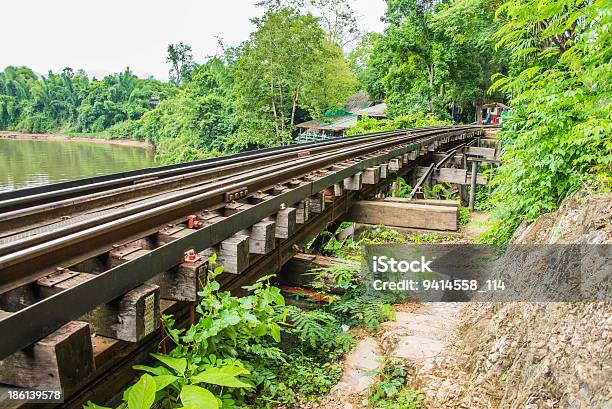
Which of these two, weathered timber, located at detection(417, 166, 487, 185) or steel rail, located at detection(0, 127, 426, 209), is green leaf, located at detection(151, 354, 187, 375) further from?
weathered timber, located at detection(417, 166, 487, 185)

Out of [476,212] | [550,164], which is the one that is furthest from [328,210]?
[476,212]

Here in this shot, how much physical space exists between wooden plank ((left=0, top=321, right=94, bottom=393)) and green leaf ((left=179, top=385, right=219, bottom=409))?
525 mm

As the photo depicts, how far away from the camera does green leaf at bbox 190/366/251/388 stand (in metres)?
2.25

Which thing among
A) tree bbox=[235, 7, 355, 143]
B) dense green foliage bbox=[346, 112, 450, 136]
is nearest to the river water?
tree bbox=[235, 7, 355, 143]

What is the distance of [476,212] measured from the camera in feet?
46.8

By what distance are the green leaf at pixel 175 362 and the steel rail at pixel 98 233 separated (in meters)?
0.67

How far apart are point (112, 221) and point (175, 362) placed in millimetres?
864

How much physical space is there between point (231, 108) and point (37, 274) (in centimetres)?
3751

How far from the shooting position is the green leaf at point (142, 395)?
1.94 m

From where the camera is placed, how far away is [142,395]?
77.5 inches

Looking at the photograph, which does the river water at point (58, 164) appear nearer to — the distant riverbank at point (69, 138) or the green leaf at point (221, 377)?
the distant riverbank at point (69, 138)

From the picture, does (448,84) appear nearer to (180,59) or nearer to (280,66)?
(280,66)

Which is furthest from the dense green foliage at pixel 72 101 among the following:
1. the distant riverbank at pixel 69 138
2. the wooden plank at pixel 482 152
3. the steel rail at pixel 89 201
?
the steel rail at pixel 89 201

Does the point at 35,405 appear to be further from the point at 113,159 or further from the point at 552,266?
the point at 113,159
